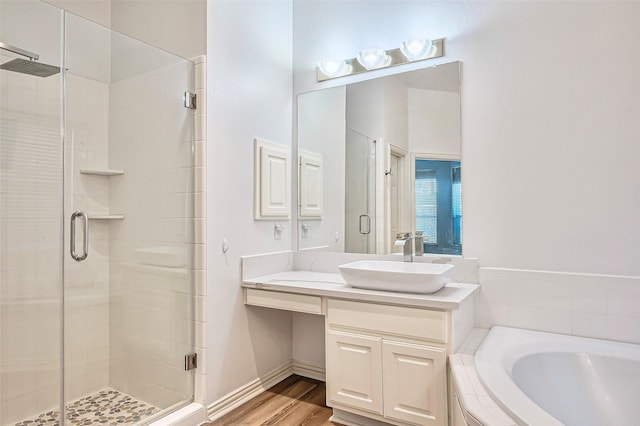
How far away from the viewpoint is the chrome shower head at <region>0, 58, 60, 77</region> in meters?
1.91

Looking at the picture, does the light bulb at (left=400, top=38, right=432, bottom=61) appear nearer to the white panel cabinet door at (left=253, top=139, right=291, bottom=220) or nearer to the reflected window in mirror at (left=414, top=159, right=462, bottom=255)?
the reflected window in mirror at (left=414, top=159, right=462, bottom=255)

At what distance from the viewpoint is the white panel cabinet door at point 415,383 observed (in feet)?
6.17

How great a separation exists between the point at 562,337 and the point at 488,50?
1.67 m

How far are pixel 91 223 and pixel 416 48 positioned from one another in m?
2.19

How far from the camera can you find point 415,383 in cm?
194

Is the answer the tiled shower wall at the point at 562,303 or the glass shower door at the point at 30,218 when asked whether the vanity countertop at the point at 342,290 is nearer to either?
the tiled shower wall at the point at 562,303

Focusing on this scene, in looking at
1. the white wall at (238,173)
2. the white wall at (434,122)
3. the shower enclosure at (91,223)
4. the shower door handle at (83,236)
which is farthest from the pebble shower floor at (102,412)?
the white wall at (434,122)

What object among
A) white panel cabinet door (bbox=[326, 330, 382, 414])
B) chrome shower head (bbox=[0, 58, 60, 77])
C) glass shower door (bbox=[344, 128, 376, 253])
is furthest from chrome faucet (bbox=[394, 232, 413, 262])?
chrome shower head (bbox=[0, 58, 60, 77])

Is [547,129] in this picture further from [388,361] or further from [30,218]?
[30,218]

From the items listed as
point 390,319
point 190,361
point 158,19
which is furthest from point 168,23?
point 390,319

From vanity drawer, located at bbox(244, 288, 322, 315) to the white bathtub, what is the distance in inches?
35.7

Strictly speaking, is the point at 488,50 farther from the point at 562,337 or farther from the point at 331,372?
the point at 331,372

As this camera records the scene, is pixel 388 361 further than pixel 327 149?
No

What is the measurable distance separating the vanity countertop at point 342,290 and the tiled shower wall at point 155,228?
484mm
